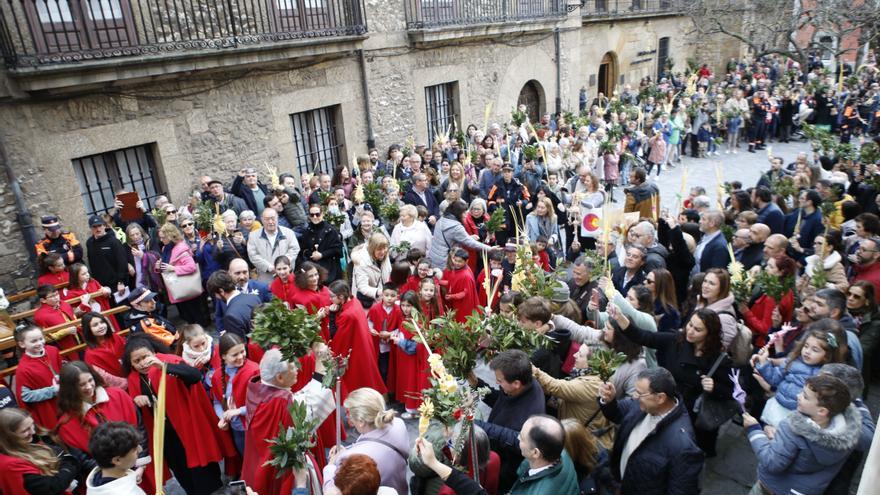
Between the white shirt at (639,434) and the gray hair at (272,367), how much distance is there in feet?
7.30

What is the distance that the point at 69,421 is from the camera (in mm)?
4047

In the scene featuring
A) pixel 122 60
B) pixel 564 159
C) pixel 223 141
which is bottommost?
pixel 564 159

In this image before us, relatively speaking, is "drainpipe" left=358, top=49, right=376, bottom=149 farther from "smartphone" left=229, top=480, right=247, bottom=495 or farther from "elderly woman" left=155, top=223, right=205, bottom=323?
"smartphone" left=229, top=480, right=247, bottom=495

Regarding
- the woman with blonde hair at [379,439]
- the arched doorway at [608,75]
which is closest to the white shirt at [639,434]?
the woman with blonde hair at [379,439]

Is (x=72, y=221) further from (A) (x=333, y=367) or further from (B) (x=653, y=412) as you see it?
(B) (x=653, y=412)

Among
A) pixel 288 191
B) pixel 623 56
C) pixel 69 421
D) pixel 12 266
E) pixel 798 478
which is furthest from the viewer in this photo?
pixel 623 56

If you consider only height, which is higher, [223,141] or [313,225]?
[223,141]

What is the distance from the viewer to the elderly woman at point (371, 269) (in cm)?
659

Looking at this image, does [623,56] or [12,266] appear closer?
[12,266]

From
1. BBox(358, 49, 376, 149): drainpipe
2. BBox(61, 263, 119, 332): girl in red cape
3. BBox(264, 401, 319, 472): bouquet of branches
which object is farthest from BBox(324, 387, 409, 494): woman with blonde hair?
BBox(358, 49, 376, 149): drainpipe

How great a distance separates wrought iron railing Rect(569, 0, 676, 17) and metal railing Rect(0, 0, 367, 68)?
44.3 ft

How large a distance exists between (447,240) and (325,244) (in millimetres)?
1653

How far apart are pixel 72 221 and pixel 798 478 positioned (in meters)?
9.13

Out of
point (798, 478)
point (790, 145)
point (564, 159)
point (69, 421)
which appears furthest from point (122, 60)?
point (790, 145)
